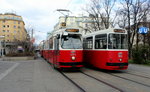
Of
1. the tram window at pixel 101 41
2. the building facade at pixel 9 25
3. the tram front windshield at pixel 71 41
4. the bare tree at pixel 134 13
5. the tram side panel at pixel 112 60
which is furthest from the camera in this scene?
the building facade at pixel 9 25

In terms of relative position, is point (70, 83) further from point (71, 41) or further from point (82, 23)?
point (82, 23)

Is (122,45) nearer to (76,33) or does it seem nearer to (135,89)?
(76,33)

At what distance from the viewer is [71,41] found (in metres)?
13.6

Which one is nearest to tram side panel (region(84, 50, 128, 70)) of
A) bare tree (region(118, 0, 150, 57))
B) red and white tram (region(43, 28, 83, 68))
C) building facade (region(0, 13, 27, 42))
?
red and white tram (region(43, 28, 83, 68))

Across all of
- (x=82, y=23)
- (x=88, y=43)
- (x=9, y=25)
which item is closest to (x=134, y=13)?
(x=88, y=43)

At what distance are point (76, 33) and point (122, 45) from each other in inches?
138

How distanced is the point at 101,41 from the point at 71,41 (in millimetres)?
2209

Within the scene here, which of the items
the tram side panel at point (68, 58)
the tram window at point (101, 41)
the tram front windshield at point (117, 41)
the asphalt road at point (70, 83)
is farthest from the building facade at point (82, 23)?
the asphalt road at point (70, 83)

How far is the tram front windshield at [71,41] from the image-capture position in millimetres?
13352

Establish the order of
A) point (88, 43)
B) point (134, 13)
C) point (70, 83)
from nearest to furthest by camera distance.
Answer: point (70, 83)
point (88, 43)
point (134, 13)

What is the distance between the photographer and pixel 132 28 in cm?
3116

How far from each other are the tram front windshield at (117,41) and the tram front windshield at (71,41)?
2325 millimetres

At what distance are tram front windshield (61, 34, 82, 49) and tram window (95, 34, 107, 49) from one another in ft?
4.30

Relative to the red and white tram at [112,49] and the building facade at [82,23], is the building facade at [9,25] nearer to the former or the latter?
the building facade at [82,23]
